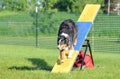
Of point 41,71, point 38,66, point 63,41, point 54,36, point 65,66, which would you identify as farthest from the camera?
point 54,36

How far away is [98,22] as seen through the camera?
24.3 meters

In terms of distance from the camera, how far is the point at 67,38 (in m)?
11.8

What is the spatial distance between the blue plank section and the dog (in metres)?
0.21

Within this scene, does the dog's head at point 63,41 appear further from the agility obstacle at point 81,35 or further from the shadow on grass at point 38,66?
the shadow on grass at point 38,66

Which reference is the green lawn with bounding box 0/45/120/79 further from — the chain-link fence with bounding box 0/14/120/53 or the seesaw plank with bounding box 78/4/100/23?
the chain-link fence with bounding box 0/14/120/53

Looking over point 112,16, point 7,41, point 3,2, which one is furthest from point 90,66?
point 3,2

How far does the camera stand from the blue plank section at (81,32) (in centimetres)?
1250

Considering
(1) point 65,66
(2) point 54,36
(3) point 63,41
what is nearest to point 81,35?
(3) point 63,41

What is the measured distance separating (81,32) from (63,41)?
1212 mm

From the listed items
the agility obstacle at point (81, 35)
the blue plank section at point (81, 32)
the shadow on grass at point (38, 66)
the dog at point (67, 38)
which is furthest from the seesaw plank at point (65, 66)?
the shadow on grass at point (38, 66)

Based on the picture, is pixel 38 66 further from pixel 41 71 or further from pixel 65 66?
pixel 65 66

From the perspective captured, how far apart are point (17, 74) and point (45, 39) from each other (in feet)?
58.6

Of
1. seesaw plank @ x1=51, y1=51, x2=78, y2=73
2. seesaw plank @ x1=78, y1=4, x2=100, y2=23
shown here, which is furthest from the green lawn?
seesaw plank @ x1=78, y1=4, x2=100, y2=23

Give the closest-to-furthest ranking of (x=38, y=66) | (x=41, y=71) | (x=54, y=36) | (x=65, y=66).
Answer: (x=65, y=66)
(x=41, y=71)
(x=38, y=66)
(x=54, y=36)
